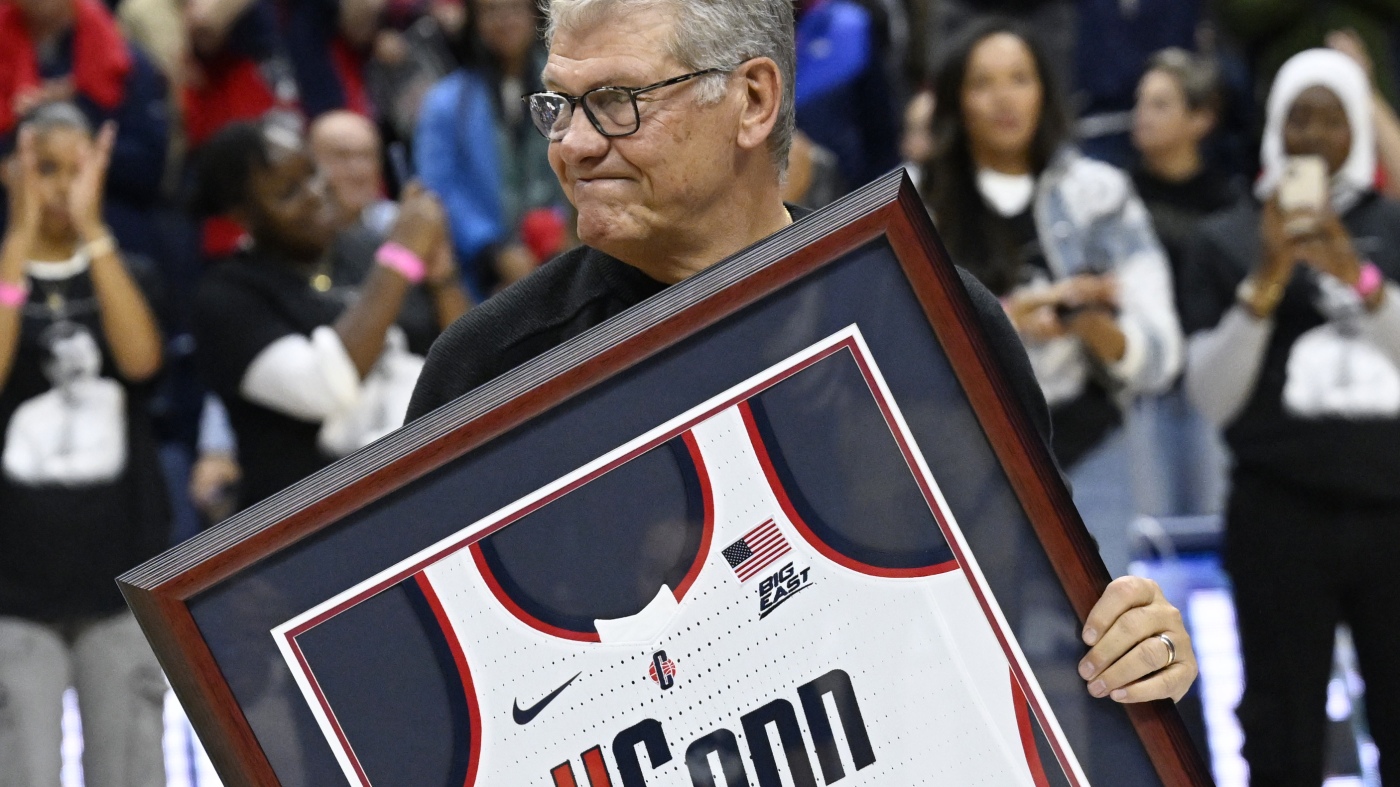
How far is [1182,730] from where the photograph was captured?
137cm

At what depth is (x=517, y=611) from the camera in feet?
4.32

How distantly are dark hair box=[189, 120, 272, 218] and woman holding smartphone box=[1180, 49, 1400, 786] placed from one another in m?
2.13

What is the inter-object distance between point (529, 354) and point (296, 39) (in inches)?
179

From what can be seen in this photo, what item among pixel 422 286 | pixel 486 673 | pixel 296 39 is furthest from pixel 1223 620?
pixel 296 39

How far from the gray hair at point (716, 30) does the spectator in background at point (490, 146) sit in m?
3.13

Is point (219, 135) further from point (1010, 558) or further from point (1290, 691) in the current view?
point (1010, 558)

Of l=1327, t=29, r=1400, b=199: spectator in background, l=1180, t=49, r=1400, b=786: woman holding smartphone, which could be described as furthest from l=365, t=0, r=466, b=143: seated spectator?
l=1180, t=49, r=1400, b=786: woman holding smartphone

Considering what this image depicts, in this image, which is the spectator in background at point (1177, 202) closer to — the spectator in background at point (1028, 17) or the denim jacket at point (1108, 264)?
the spectator in background at point (1028, 17)

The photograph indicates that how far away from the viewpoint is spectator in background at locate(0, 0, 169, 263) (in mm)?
4848

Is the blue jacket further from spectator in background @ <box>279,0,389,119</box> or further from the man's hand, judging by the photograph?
the man's hand

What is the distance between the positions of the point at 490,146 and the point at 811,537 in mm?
3675

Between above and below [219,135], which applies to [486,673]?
below

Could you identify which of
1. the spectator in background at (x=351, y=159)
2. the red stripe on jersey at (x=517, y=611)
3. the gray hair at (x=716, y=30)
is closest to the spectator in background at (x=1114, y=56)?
the spectator in background at (x=351, y=159)

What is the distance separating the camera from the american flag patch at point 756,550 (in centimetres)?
133
